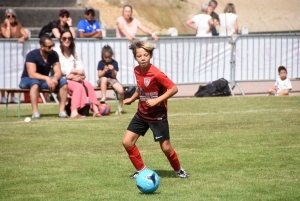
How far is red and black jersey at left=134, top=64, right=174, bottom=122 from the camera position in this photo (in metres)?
8.38

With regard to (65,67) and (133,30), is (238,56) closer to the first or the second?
(133,30)

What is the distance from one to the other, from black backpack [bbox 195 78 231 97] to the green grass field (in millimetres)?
2844

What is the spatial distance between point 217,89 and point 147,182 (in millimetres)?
11253

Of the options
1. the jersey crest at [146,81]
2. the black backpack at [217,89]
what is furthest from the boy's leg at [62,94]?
the jersey crest at [146,81]

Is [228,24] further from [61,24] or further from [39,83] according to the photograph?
[39,83]

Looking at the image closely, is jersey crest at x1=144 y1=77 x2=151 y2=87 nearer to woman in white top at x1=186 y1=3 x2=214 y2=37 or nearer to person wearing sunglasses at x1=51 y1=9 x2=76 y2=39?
person wearing sunglasses at x1=51 y1=9 x2=76 y2=39

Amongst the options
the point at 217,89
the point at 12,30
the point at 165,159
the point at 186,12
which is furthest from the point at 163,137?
the point at 186,12

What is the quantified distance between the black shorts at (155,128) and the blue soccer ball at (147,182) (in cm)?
72

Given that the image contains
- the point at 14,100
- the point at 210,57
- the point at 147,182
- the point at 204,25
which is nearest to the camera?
the point at 147,182

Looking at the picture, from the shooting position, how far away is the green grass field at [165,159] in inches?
306

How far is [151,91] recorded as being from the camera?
8.44 metres

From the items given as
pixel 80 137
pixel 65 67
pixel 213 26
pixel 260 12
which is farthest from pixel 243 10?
pixel 80 137

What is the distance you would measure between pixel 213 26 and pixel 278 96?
3.20 m

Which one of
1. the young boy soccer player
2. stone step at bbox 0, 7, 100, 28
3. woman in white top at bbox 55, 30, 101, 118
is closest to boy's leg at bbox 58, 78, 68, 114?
woman in white top at bbox 55, 30, 101, 118
